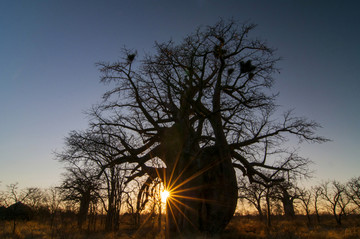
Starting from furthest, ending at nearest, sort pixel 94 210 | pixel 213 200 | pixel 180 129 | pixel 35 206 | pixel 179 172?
1. pixel 35 206
2. pixel 94 210
3. pixel 180 129
4. pixel 179 172
5. pixel 213 200

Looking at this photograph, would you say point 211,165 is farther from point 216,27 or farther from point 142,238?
point 216,27

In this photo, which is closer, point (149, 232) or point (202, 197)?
point (202, 197)

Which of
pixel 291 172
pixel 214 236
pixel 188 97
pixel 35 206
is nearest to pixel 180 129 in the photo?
pixel 188 97

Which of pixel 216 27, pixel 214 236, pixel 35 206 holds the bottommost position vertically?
pixel 35 206

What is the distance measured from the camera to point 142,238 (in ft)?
22.5

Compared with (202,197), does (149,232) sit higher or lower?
lower

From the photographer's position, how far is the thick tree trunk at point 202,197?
6.34 meters

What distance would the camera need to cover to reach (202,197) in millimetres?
6617

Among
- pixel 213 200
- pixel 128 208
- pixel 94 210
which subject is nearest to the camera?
pixel 213 200

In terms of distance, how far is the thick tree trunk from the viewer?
6344mm

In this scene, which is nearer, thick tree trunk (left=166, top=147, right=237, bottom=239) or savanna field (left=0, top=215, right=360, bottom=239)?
thick tree trunk (left=166, top=147, right=237, bottom=239)

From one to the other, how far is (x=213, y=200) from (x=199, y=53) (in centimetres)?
486

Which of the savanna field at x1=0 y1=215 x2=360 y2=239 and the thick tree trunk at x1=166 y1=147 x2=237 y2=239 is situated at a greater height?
the thick tree trunk at x1=166 y1=147 x2=237 y2=239

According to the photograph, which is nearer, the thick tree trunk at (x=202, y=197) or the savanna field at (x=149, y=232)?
the thick tree trunk at (x=202, y=197)
